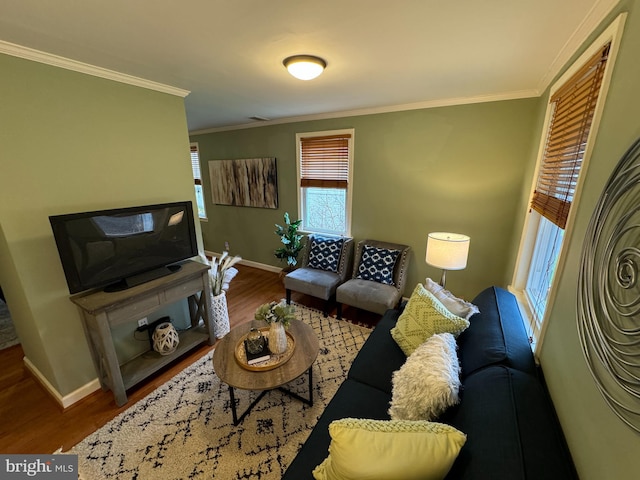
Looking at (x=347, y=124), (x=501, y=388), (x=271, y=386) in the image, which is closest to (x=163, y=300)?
(x=271, y=386)

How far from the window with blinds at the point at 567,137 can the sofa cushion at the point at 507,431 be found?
848 millimetres

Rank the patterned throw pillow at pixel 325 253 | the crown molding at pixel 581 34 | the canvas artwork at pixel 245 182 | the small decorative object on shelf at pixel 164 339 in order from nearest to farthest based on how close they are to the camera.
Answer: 1. the crown molding at pixel 581 34
2. the small decorative object on shelf at pixel 164 339
3. the patterned throw pillow at pixel 325 253
4. the canvas artwork at pixel 245 182

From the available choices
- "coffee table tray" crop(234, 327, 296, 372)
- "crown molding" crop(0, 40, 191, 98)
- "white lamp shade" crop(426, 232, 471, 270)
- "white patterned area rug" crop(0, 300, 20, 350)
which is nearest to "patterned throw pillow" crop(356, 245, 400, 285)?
"white lamp shade" crop(426, 232, 471, 270)

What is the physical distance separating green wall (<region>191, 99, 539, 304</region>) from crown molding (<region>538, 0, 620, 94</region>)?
0.68 m

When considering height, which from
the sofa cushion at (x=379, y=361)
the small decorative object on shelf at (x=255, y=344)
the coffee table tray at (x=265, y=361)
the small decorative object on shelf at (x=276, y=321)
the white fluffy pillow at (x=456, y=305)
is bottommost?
the sofa cushion at (x=379, y=361)

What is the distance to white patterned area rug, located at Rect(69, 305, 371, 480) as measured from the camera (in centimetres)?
150

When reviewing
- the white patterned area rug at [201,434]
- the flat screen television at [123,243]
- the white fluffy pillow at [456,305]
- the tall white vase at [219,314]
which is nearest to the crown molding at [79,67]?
the flat screen television at [123,243]

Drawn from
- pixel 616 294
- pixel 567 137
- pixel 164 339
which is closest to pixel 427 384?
pixel 616 294

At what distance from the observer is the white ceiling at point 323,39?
116cm

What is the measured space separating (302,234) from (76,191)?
263cm

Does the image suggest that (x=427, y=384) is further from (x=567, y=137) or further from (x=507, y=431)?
(x=567, y=137)

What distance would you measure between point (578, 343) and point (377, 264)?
7.05 feet

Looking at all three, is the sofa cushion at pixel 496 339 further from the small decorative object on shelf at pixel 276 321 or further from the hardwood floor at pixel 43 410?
the hardwood floor at pixel 43 410

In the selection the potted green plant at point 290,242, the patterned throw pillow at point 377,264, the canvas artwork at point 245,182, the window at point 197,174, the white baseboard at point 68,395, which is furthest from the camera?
the window at point 197,174
